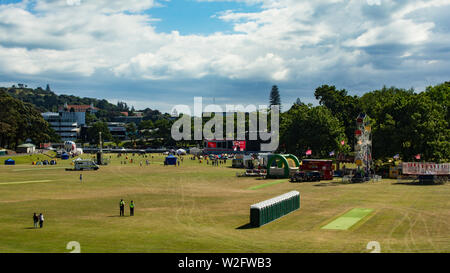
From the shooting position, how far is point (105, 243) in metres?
30.2

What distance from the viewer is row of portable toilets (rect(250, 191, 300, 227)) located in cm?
3641

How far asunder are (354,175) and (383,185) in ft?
22.3

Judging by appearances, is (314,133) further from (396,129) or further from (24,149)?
(24,149)

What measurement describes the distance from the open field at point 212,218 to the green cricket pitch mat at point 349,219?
0.77 metres

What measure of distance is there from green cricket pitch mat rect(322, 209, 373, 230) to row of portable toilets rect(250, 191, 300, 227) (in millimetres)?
4879

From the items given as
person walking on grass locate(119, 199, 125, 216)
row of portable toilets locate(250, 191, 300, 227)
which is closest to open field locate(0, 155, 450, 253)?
row of portable toilets locate(250, 191, 300, 227)

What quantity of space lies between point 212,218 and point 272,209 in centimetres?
588

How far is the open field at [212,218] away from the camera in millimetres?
29562

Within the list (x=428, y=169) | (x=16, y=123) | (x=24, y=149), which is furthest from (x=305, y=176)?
(x=16, y=123)

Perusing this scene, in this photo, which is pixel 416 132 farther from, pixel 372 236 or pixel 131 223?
pixel 131 223

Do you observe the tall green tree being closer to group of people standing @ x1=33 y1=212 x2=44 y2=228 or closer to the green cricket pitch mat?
the green cricket pitch mat

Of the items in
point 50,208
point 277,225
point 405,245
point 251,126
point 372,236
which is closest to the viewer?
point 405,245

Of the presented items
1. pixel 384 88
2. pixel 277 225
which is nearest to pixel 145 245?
pixel 277 225

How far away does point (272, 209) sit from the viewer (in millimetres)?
38812
